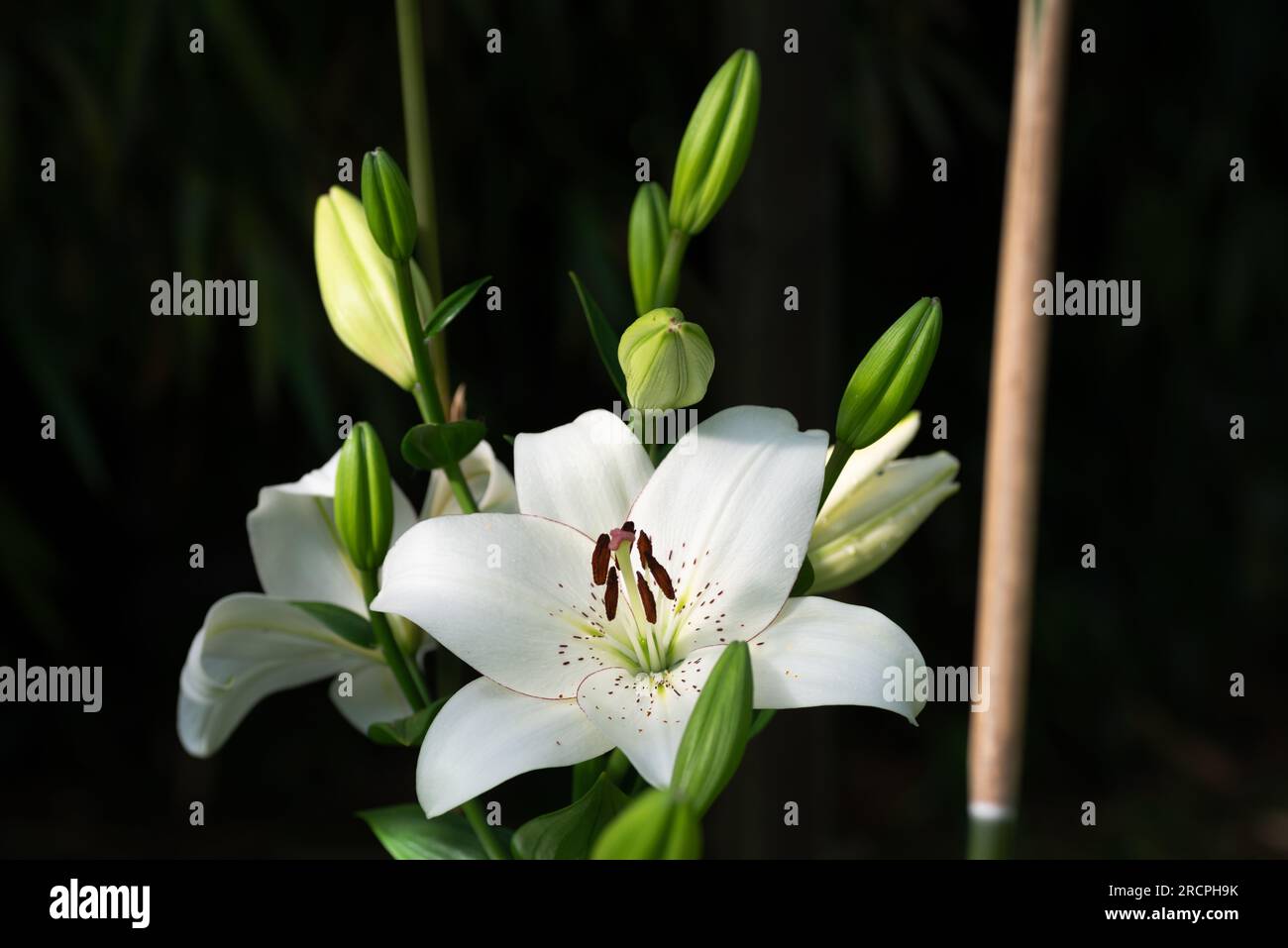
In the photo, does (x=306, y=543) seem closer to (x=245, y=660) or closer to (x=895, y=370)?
(x=245, y=660)

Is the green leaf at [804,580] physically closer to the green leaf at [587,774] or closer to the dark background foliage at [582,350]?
the green leaf at [587,774]

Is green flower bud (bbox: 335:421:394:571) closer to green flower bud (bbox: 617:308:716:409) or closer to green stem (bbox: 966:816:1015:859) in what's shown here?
green flower bud (bbox: 617:308:716:409)

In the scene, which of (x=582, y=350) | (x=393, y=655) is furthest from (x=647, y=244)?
(x=582, y=350)

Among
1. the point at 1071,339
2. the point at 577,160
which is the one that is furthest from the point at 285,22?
the point at 1071,339

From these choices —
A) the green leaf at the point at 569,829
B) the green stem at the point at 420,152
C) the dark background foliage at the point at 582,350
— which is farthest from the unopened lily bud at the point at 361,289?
the dark background foliage at the point at 582,350

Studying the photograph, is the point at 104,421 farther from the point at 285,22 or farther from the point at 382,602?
the point at 382,602
